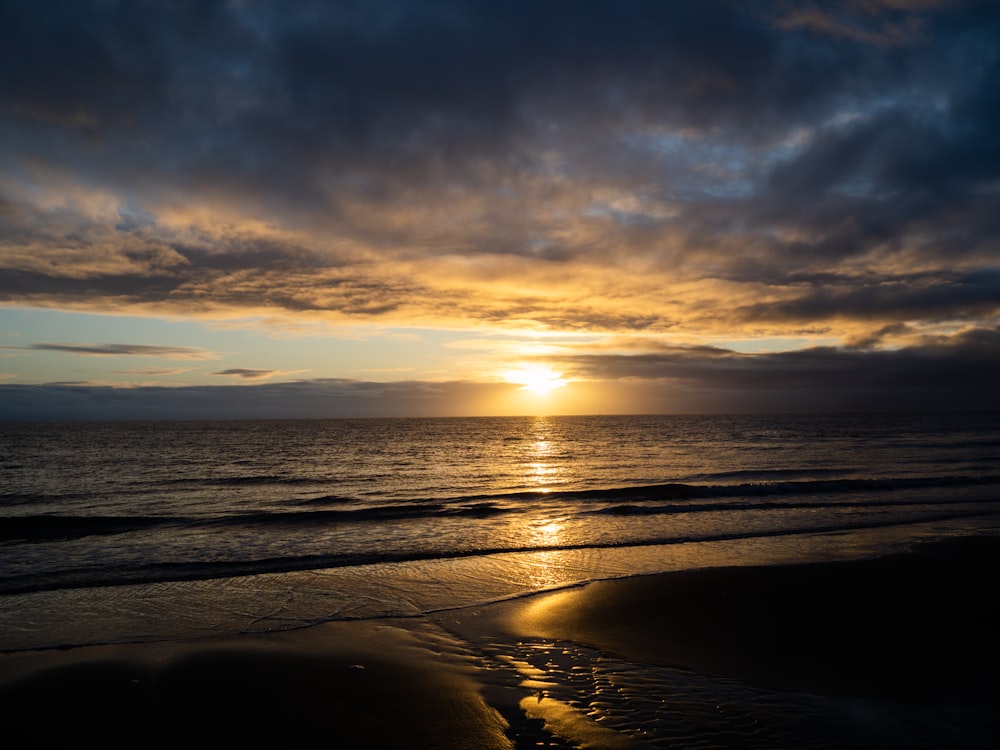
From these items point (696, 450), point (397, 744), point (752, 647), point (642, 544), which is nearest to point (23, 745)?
point (397, 744)

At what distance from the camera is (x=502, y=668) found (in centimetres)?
827

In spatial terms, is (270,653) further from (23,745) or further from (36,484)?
(36,484)

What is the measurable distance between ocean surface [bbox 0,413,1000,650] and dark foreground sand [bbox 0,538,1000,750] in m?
1.45

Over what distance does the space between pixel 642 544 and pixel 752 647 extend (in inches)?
339

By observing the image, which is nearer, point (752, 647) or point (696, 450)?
point (752, 647)

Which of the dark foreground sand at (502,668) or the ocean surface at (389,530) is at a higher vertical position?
the dark foreground sand at (502,668)

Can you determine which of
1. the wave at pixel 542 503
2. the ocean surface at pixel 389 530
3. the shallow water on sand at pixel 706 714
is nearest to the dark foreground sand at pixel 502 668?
the shallow water on sand at pixel 706 714

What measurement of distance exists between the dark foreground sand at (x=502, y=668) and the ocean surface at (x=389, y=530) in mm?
1450

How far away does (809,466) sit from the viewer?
4141cm

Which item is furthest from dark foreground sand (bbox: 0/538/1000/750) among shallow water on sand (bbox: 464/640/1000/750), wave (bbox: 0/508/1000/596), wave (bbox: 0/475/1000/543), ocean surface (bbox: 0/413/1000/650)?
wave (bbox: 0/475/1000/543)

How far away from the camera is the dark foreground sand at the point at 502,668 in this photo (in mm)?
6586

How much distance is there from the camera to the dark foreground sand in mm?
6586

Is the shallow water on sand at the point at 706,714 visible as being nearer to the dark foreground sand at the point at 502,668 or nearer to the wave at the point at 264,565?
the dark foreground sand at the point at 502,668

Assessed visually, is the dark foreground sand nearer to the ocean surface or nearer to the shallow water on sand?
the shallow water on sand
